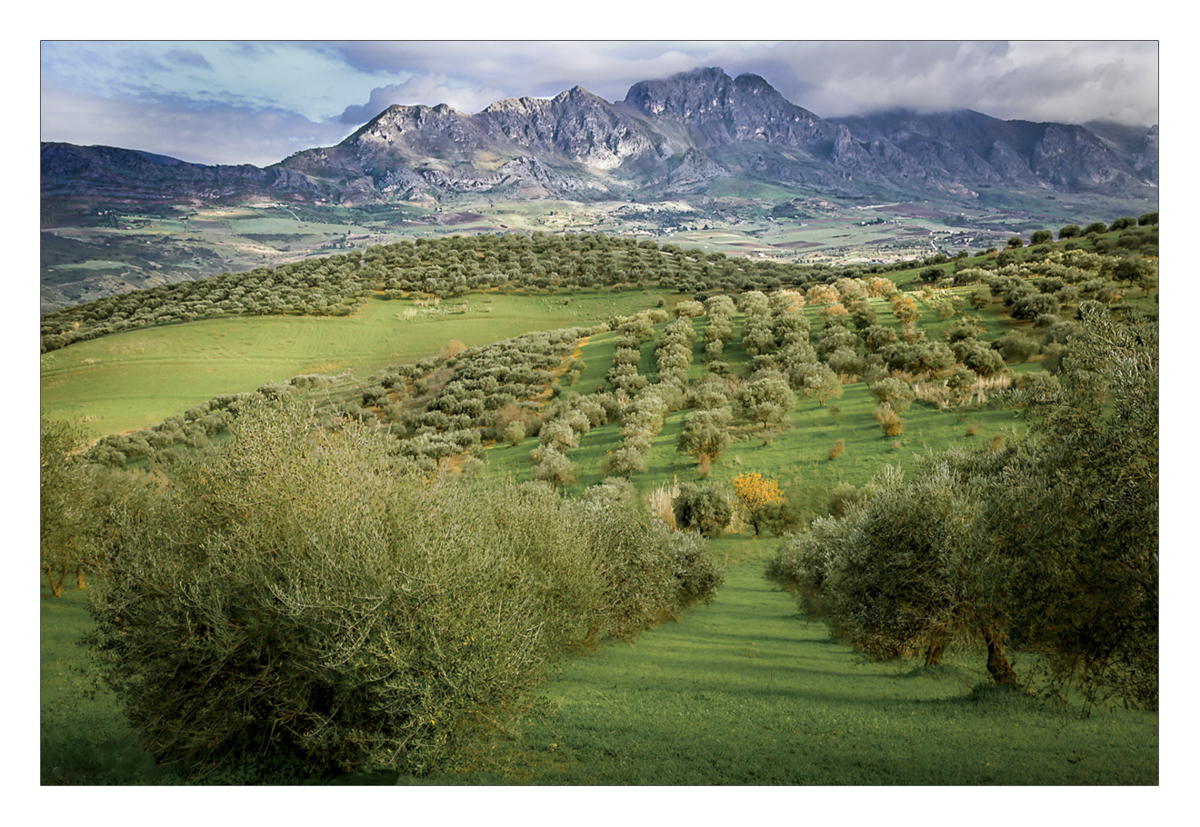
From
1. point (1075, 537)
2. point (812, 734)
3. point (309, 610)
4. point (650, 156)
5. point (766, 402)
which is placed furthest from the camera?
point (650, 156)

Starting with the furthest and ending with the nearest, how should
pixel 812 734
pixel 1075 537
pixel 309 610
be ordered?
pixel 812 734
pixel 1075 537
pixel 309 610

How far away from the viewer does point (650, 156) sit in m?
18.3

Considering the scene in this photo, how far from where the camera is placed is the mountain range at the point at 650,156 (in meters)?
13.5

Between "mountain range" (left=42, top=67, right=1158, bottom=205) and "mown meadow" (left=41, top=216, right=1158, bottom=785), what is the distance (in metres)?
1.94

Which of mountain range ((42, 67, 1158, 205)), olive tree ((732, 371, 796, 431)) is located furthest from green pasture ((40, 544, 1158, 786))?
mountain range ((42, 67, 1158, 205))

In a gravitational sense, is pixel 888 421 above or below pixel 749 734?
above

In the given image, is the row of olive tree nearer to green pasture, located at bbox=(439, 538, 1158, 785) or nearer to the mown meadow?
the mown meadow

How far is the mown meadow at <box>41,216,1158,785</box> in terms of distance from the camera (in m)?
8.57

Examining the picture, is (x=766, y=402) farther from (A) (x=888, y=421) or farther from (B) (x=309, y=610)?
(B) (x=309, y=610)

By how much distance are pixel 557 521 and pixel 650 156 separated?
35.6ft

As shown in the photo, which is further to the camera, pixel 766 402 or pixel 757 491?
pixel 766 402

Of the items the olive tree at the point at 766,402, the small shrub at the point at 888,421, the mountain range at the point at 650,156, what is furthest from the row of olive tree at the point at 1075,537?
the mountain range at the point at 650,156

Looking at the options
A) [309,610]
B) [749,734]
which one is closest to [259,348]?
[309,610]

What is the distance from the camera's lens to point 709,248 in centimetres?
1833
